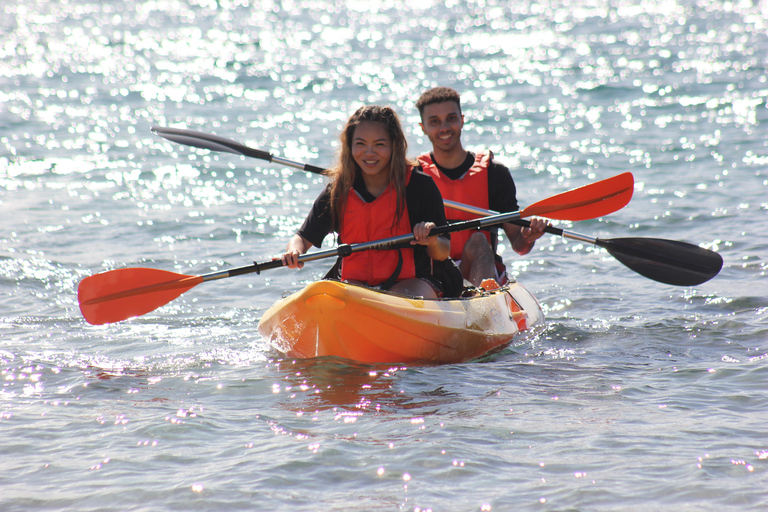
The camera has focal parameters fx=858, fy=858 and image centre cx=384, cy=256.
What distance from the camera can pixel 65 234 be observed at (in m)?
7.44

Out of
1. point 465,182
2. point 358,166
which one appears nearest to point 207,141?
point 465,182

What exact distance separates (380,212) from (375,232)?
10 cm

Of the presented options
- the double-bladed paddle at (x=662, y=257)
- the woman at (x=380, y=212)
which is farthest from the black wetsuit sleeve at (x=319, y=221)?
the double-bladed paddle at (x=662, y=257)

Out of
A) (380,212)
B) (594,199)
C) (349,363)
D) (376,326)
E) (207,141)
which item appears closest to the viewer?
(376,326)

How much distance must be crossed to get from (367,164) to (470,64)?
1359cm

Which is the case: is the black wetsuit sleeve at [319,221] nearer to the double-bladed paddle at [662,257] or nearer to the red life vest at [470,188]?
the double-bladed paddle at [662,257]

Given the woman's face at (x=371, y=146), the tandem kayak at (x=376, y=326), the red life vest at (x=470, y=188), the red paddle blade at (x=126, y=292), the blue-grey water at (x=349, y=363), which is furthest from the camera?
the red life vest at (x=470, y=188)

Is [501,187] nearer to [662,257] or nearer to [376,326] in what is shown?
[662,257]

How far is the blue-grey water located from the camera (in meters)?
2.98

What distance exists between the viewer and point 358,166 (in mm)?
4332

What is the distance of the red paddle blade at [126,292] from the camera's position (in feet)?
14.9

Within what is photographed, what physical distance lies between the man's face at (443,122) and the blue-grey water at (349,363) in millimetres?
1271

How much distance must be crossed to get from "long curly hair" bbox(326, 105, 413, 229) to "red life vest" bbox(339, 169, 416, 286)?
32mm

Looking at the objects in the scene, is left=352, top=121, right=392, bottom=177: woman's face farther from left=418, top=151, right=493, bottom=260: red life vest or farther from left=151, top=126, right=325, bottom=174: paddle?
left=151, top=126, right=325, bottom=174: paddle
